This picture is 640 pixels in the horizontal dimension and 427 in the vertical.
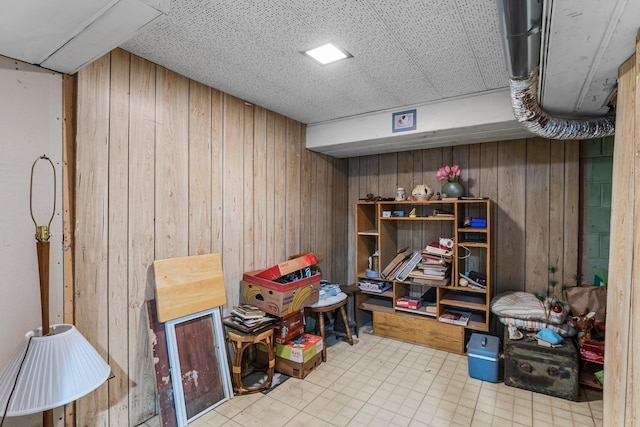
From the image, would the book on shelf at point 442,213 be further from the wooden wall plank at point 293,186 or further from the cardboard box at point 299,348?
the cardboard box at point 299,348

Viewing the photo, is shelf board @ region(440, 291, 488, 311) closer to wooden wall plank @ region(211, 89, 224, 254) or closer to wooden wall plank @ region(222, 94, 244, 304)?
wooden wall plank @ region(222, 94, 244, 304)

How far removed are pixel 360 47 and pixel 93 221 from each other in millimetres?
1853

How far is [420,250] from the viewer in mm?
3623

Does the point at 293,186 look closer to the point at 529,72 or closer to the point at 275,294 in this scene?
the point at 275,294

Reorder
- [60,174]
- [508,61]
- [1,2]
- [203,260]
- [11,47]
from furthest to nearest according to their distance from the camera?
1. [203,260]
2. [60,174]
3. [508,61]
4. [11,47]
5. [1,2]

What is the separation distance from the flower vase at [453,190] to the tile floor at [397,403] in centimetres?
158

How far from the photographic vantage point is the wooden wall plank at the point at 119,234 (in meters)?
1.83

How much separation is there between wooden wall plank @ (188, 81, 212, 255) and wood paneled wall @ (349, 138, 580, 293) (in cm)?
243

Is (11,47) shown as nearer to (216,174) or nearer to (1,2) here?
(1,2)

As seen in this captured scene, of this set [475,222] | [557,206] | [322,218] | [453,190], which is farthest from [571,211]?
[322,218]

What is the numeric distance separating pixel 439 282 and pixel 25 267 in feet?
10.0

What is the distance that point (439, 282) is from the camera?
9.99 ft

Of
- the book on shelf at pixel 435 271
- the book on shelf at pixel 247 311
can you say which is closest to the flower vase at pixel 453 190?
the book on shelf at pixel 435 271

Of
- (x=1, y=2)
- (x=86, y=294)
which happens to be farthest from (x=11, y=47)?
(x=86, y=294)
